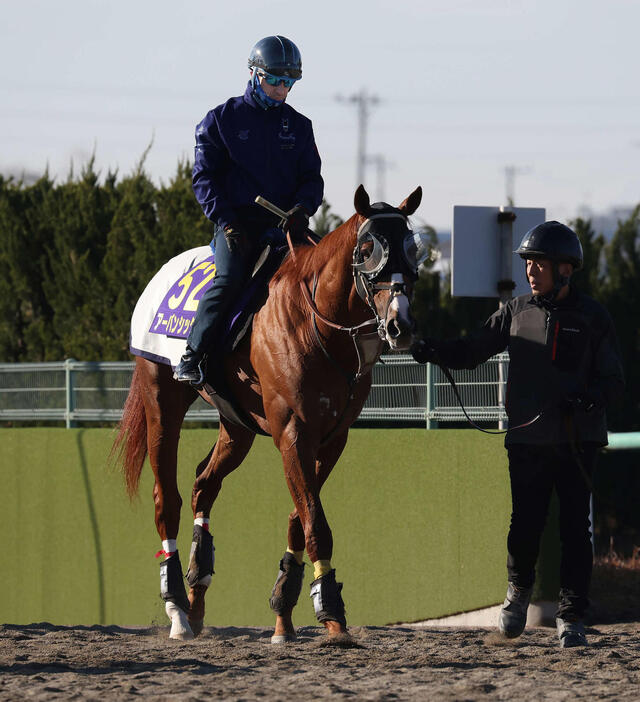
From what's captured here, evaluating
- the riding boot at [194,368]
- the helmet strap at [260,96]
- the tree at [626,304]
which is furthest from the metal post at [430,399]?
the tree at [626,304]

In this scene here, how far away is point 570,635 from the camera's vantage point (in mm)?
6586

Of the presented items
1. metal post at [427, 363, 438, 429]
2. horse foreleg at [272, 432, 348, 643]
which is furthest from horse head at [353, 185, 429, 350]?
metal post at [427, 363, 438, 429]

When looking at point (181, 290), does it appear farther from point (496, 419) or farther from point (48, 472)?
point (48, 472)

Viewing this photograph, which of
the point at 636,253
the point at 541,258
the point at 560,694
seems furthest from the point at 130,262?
the point at 560,694

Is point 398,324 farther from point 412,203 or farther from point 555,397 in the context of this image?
point 555,397

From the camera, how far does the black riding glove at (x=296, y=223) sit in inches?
283

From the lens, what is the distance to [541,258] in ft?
21.4

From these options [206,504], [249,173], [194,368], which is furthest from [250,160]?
[206,504]

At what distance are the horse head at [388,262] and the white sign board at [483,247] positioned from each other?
2.80 m

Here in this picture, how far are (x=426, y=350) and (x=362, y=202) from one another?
0.79 m

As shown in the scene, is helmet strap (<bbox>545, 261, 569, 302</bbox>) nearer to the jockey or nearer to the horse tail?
the jockey

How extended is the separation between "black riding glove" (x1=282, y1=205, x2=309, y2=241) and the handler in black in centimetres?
107

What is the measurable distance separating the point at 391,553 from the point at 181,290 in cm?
267

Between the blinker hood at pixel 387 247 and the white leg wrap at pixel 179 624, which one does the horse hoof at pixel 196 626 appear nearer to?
the white leg wrap at pixel 179 624
